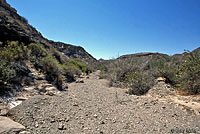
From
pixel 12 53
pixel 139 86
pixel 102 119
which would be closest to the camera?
pixel 102 119

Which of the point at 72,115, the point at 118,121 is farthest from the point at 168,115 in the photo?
the point at 72,115

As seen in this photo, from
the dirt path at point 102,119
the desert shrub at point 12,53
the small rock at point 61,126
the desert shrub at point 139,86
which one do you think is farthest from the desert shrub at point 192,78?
the desert shrub at point 12,53

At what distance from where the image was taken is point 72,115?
2.41 metres

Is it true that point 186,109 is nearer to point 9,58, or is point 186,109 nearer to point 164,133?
point 164,133

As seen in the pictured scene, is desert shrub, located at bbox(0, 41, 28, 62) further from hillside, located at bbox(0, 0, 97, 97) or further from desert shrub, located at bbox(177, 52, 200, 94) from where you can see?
desert shrub, located at bbox(177, 52, 200, 94)

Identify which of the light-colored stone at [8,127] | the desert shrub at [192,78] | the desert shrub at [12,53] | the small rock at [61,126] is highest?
the desert shrub at [12,53]

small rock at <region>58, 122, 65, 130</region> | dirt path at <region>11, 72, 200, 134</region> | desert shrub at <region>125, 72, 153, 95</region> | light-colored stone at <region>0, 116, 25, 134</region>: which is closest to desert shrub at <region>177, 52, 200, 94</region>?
desert shrub at <region>125, 72, 153, 95</region>

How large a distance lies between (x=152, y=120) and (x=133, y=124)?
46cm

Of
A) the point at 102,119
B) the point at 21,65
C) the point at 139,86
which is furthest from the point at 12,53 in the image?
the point at 139,86

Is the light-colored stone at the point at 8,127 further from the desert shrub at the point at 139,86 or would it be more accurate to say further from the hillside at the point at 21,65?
the desert shrub at the point at 139,86

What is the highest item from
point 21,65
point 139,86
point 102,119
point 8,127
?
point 21,65

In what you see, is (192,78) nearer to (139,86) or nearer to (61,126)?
(139,86)

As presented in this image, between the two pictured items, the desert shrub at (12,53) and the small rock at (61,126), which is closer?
the small rock at (61,126)

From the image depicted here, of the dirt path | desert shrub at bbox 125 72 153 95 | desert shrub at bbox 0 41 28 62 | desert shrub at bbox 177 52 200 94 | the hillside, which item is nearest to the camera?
the dirt path
